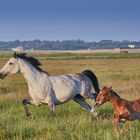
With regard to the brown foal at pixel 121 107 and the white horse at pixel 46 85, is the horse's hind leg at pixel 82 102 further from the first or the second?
the brown foal at pixel 121 107

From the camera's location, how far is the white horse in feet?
45.5

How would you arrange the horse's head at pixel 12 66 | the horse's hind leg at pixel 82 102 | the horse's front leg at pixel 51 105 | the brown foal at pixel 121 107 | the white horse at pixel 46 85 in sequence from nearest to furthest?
the brown foal at pixel 121 107, the horse's front leg at pixel 51 105, the white horse at pixel 46 85, the horse's head at pixel 12 66, the horse's hind leg at pixel 82 102

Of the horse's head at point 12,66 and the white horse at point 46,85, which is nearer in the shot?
the white horse at point 46,85

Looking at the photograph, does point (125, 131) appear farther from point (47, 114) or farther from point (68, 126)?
point (47, 114)

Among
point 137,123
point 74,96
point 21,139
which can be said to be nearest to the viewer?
point 21,139

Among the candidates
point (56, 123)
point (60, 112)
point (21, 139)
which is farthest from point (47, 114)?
point (21, 139)

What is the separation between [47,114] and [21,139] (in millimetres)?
5162

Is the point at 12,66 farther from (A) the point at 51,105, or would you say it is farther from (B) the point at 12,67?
(A) the point at 51,105

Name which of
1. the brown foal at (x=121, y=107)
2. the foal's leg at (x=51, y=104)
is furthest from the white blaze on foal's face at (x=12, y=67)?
the brown foal at (x=121, y=107)

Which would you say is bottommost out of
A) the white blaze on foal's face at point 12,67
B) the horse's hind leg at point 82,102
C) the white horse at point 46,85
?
the horse's hind leg at point 82,102

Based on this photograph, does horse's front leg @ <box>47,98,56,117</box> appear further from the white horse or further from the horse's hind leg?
the horse's hind leg

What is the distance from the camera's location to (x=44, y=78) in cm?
1416

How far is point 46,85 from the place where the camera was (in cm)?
1399

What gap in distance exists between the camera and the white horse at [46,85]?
45.5ft
